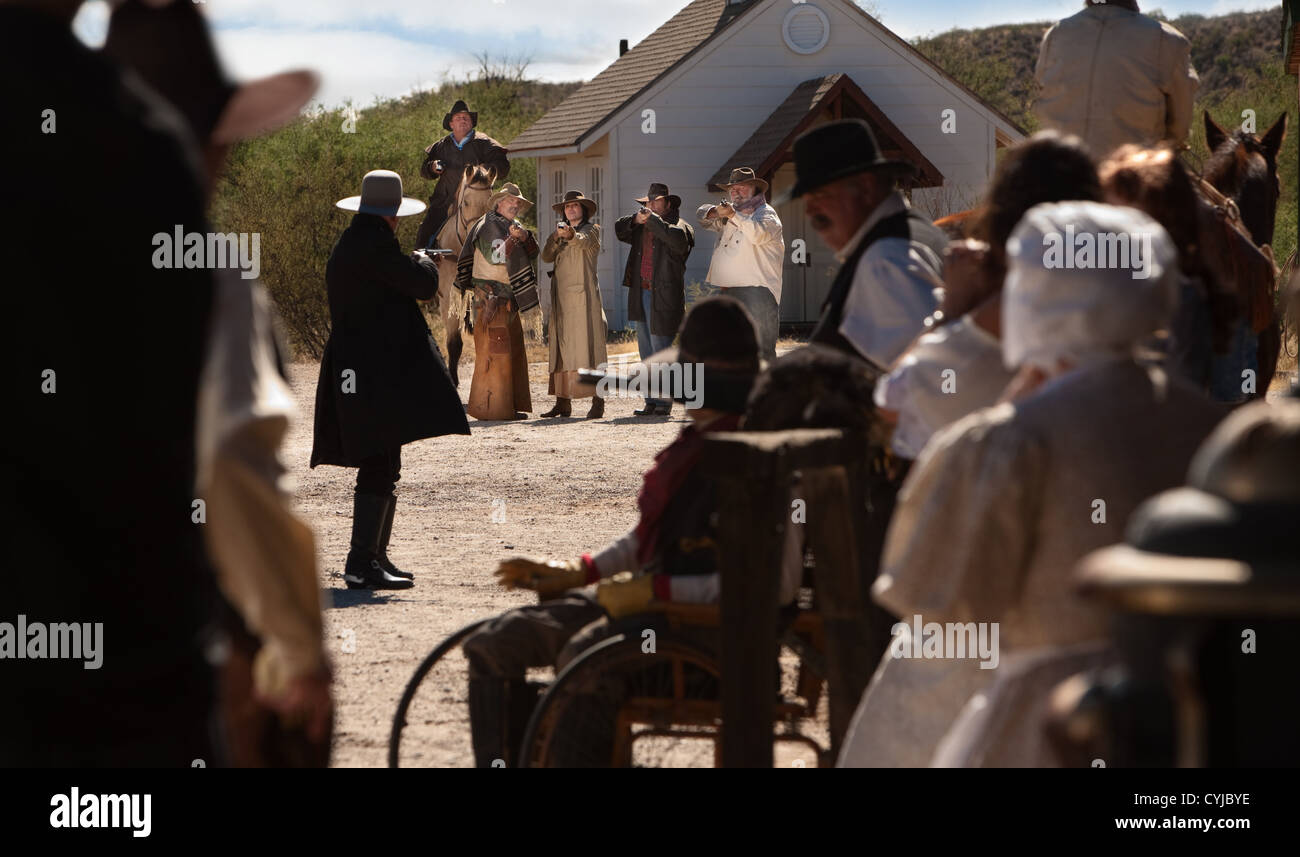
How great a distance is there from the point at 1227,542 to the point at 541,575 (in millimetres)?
3254

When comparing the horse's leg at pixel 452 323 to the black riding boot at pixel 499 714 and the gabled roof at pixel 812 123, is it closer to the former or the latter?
the gabled roof at pixel 812 123

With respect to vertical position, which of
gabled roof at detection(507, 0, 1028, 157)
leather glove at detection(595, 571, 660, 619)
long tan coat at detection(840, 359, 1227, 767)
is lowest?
leather glove at detection(595, 571, 660, 619)

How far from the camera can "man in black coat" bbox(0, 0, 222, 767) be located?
210 cm

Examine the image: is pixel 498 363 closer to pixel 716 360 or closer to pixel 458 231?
pixel 458 231

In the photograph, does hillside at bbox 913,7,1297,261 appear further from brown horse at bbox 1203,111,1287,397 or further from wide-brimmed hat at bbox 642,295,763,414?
wide-brimmed hat at bbox 642,295,763,414

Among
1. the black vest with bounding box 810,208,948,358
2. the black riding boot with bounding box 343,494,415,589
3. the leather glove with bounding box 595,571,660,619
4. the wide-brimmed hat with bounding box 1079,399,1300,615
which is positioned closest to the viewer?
the wide-brimmed hat with bounding box 1079,399,1300,615

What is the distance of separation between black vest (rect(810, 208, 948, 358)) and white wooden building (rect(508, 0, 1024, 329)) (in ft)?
76.7

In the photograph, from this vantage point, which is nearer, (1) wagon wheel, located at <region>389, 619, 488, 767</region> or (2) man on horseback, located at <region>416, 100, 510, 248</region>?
(1) wagon wheel, located at <region>389, 619, 488, 767</region>

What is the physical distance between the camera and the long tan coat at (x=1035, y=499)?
104 inches

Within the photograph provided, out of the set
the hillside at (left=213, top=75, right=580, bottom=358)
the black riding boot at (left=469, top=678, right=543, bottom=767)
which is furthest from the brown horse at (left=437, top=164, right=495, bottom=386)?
the black riding boot at (left=469, top=678, right=543, bottom=767)

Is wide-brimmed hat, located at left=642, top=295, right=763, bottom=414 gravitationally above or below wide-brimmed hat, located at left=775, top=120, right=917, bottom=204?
below

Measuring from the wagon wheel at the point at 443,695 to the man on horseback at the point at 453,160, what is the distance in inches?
502
